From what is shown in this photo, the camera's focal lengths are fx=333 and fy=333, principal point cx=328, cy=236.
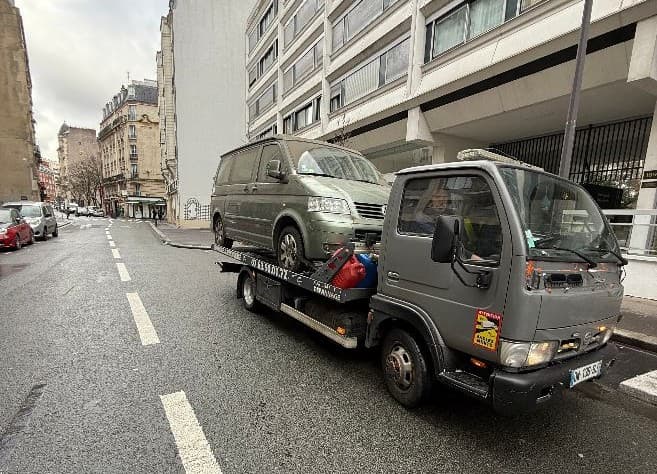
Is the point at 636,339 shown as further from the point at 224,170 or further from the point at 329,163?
the point at 224,170

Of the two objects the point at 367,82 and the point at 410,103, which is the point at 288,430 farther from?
the point at 367,82

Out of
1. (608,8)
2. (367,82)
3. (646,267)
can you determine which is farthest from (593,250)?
(367,82)

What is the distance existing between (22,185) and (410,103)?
42911 mm

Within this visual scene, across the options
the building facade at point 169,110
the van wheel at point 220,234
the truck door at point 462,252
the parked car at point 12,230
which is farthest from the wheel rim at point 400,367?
the building facade at point 169,110

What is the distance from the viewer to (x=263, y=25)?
94.4 ft

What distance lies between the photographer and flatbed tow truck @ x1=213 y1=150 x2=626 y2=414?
234 cm

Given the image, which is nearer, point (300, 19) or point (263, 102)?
point (300, 19)

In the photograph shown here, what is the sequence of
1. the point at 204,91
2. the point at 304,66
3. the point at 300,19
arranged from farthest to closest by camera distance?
1. the point at 204,91
2. the point at 300,19
3. the point at 304,66

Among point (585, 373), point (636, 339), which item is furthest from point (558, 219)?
point (636, 339)

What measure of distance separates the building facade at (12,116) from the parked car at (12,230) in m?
29.3

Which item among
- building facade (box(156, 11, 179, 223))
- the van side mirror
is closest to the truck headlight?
the van side mirror

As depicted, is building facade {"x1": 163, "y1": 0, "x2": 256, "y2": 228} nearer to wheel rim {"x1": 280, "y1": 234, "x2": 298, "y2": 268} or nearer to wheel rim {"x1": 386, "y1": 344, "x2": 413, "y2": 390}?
wheel rim {"x1": 280, "y1": 234, "x2": 298, "y2": 268}

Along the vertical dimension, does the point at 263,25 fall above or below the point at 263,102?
above

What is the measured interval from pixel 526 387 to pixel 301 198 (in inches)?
124
